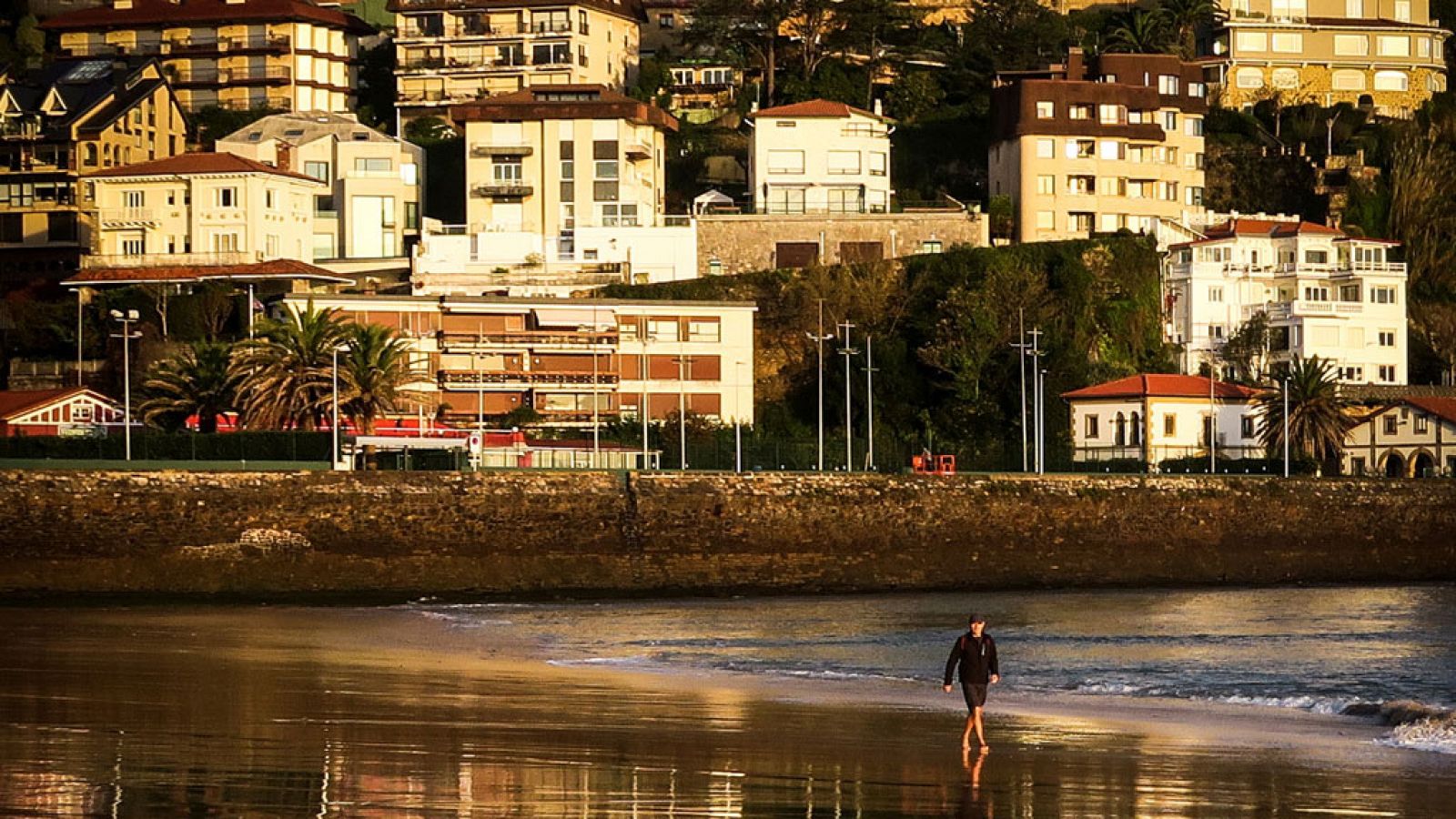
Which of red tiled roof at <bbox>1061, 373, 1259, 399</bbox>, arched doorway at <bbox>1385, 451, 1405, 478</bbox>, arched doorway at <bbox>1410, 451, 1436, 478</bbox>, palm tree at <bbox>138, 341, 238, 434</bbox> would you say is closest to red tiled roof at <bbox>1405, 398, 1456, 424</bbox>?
arched doorway at <bbox>1410, 451, 1436, 478</bbox>

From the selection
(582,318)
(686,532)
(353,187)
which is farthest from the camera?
(353,187)

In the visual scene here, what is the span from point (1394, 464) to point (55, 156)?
54.5 metres

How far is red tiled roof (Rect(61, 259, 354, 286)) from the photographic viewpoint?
3332 inches

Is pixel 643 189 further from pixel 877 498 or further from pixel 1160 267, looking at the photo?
pixel 877 498

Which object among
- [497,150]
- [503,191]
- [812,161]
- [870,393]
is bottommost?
[870,393]

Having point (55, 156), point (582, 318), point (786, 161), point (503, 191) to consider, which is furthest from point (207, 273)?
point (786, 161)

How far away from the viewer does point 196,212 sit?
89.5 meters

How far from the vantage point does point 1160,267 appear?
88.1m

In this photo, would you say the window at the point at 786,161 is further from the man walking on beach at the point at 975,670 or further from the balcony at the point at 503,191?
the man walking on beach at the point at 975,670

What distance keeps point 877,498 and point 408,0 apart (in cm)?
5427

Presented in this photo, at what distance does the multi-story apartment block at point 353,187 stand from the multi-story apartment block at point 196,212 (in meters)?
3.21

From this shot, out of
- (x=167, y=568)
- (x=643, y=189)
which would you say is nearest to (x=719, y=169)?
(x=643, y=189)

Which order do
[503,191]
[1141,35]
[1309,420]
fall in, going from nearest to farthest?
[1309,420] → [503,191] → [1141,35]

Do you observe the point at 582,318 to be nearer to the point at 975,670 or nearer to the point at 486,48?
the point at 486,48
